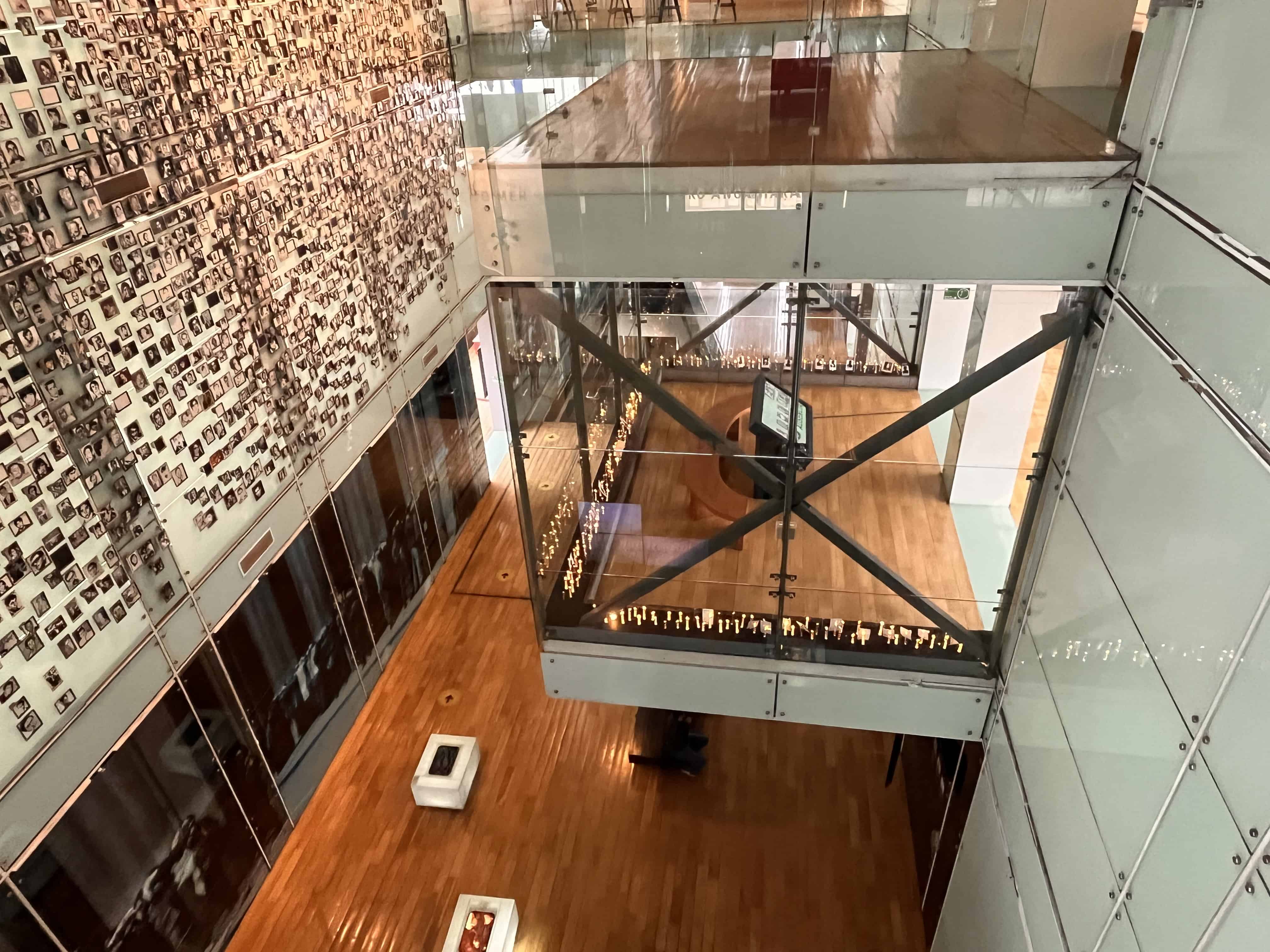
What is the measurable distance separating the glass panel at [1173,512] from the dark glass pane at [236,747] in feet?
17.9

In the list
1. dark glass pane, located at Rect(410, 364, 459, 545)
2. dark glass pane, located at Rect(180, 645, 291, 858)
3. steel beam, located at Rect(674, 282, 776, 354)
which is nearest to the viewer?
steel beam, located at Rect(674, 282, 776, 354)

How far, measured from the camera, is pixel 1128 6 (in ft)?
9.22

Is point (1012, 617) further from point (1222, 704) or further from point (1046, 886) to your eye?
point (1222, 704)

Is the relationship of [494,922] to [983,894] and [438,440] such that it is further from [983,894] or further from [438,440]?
[438,440]

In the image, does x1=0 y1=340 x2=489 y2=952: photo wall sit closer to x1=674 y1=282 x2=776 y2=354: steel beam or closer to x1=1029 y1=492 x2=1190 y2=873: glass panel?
x1=674 y1=282 x2=776 y2=354: steel beam

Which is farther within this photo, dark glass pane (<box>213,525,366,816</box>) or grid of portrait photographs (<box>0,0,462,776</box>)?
dark glass pane (<box>213,525,366,816</box>)

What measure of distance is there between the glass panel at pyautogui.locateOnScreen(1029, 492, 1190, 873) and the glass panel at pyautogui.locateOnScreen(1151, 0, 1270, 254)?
130 centimetres

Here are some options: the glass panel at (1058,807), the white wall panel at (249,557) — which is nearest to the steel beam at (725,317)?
the glass panel at (1058,807)

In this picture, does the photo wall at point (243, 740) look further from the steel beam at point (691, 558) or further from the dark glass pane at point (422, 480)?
the steel beam at point (691, 558)

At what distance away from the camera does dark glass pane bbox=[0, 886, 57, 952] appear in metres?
3.82

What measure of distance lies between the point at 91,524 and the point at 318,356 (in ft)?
9.03

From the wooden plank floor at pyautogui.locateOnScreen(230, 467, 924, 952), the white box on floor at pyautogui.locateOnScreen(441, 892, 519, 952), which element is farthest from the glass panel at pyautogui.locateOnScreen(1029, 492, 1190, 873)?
the white box on floor at pyautogui.locateOnScreen(441, 892, 519, 952)

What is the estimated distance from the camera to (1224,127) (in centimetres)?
223

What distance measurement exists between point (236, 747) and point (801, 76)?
5.97 metres
